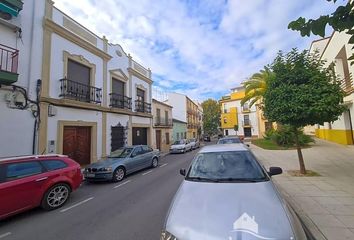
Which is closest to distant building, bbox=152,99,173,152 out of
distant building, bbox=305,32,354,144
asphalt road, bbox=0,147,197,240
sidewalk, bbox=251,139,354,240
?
distant building, bbox=305,32,354,144

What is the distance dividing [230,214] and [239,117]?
5157 centimetres

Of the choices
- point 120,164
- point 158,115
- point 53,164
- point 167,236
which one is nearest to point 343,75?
point 158,115

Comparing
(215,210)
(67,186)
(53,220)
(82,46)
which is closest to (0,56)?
(82,46)

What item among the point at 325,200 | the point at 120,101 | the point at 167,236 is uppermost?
the point at 120,101

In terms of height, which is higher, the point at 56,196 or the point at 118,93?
the point at 118,93

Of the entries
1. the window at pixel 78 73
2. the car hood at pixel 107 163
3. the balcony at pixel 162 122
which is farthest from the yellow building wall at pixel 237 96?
the car hood at pixel 107 163

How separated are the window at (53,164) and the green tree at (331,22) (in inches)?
264

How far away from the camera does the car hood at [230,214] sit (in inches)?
92.3

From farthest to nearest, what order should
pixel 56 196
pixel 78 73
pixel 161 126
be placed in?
pixel 161 126 < pixel 78 73 < pixel 56 196

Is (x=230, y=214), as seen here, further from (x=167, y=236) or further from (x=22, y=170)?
(x=22, y=170)

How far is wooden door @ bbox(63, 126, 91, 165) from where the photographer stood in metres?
12.3

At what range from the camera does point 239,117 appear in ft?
171

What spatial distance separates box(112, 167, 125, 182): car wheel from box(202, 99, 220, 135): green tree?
177 ft

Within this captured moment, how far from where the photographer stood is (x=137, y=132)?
1997 cm
